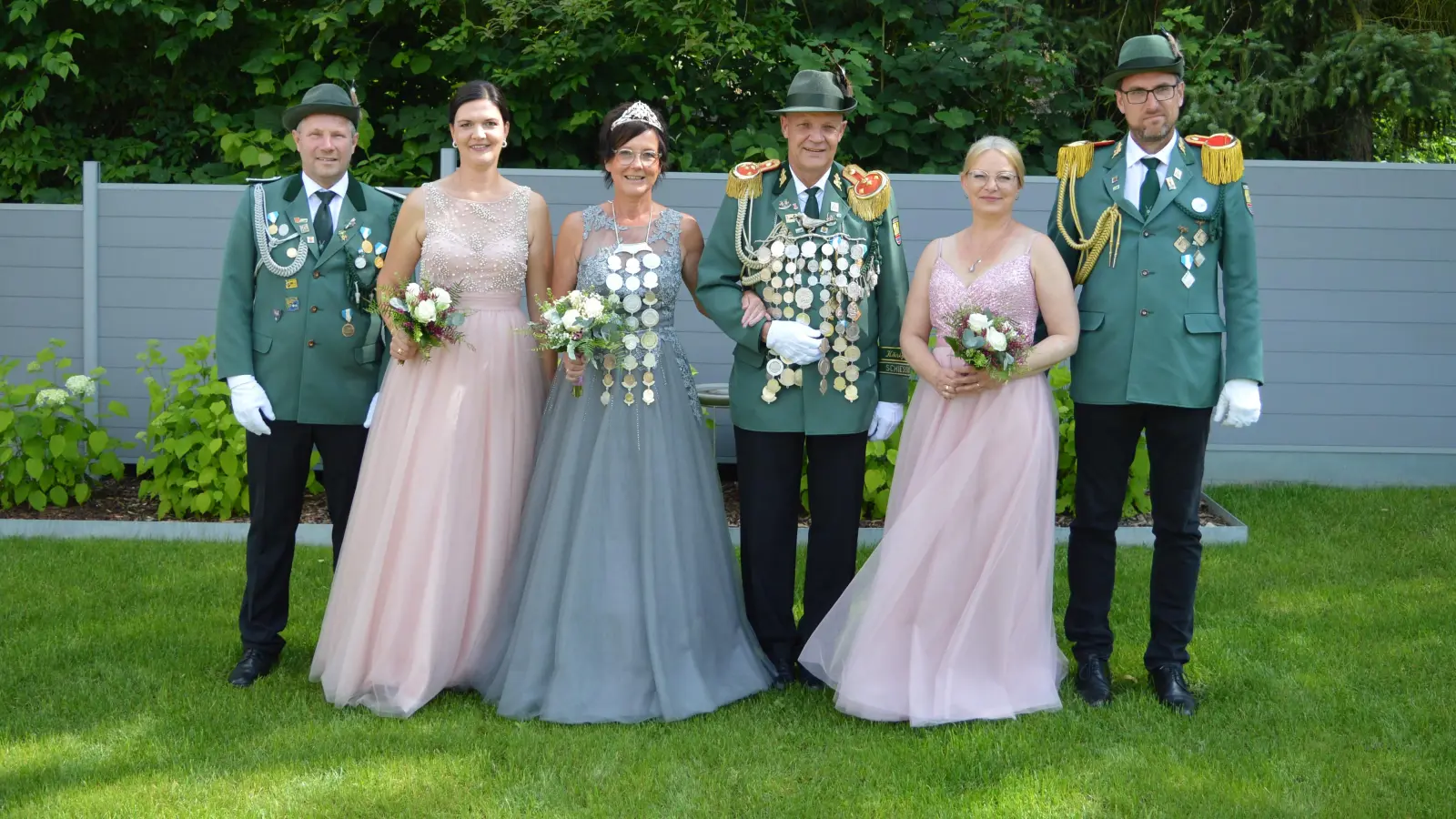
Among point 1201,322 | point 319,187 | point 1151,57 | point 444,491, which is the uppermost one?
point 1151,57

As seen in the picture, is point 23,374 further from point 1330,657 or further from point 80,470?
point 1330,657

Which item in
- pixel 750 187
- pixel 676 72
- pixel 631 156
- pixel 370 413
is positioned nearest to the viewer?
pixel 631 156

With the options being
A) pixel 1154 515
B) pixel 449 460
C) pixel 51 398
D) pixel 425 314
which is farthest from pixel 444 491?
pixel 51 398

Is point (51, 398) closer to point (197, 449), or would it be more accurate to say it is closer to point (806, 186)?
point (197, 449)

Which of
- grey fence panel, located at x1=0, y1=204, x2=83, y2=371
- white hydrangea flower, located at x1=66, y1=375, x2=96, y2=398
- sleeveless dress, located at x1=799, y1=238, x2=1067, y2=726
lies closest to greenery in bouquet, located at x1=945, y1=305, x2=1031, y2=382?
sleeveless dress, located at x1=799, y1=238, x2=1067, y2=726

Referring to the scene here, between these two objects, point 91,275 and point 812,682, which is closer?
point 812,682

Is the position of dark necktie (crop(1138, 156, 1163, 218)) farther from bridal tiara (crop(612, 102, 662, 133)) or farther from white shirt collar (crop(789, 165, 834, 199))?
bridal tiara (crop(612, 102, 662, 133))

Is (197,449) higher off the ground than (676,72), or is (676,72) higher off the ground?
(676,72)

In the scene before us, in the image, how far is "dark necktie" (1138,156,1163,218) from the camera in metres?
3.96

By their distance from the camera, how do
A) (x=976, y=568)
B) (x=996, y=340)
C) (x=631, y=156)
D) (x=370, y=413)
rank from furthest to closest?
(x=370, y=413) < (x=631, y=156) < (x=976, y=568) < (x=996, y=340)

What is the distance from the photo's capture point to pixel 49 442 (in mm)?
6410

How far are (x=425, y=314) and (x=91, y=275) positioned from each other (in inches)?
158

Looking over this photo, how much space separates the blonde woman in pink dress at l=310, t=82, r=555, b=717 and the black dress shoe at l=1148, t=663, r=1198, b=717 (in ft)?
6.88

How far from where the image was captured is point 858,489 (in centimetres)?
431
